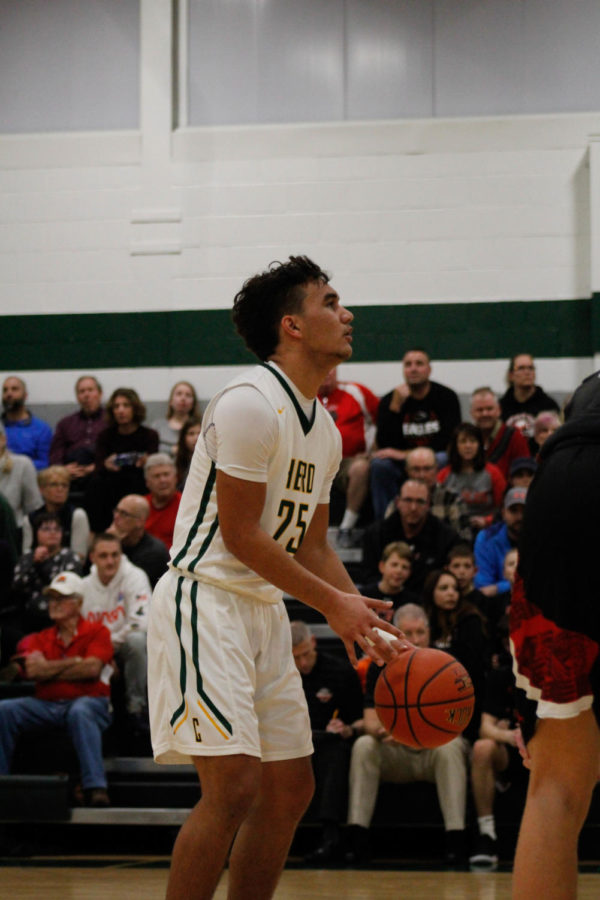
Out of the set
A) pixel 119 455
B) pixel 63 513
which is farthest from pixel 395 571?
pixel 119 455

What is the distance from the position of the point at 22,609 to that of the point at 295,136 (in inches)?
234

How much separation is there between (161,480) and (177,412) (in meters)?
1.83

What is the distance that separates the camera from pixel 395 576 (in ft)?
26.6

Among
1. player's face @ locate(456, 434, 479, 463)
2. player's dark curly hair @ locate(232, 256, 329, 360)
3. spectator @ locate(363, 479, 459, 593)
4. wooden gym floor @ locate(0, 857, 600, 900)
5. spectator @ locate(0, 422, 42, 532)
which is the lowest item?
wooden gym floor @ locate(0, 857, 600, 900)

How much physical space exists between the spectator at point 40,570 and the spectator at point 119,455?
124 centimetres

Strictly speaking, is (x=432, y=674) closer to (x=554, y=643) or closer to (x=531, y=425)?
(x=554, y=643)

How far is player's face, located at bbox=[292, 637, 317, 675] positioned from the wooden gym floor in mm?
1350

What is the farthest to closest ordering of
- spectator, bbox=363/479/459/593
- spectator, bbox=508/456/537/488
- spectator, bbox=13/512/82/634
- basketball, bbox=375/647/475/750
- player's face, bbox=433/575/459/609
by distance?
spectator, bbox=508/456/537/488 → spectator, bbox=363/479/459/593 → spectator, bbox=13/512/82/634 → player's face, bbox=433/575/459/609 → basketball, bbox=375/647/475/750

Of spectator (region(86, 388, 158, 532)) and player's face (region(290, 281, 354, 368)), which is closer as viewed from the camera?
player's face (region(290, 281, 354, 368))

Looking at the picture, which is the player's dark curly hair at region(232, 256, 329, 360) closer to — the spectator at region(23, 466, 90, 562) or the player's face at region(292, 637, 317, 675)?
the player's face at region(292, 637, 317, 675)

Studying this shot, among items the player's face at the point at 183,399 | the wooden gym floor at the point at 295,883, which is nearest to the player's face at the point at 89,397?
the player's face at the point at 183,399

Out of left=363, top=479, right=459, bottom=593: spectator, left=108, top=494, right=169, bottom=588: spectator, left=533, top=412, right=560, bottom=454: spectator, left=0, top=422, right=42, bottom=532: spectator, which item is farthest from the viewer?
left=0, top=422, right=42, bottom=532: spectator

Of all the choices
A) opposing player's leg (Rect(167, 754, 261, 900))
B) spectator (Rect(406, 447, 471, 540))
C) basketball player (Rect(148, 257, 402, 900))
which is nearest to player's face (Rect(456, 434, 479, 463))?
spectator (Rect(406, 447, 471, 540))

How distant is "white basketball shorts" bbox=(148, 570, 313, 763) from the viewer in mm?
3312
